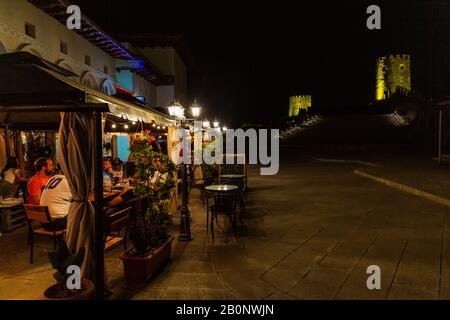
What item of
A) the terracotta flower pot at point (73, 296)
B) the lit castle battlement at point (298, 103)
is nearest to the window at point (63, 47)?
the terracotta flower pot at point (73, 296)

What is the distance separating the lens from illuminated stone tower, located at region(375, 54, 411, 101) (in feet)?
195

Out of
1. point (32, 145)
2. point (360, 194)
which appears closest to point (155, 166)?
point (360, 194)

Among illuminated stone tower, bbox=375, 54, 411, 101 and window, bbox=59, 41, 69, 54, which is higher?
illuminated stone tower, bbox=375, 54, 411, 101

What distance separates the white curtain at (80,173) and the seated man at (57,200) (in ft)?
4.44

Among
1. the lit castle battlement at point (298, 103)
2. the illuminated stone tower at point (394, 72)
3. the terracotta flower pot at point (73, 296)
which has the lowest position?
the terracotta flower pot at point (73, 296)

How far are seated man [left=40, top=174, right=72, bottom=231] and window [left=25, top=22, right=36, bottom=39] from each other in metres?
7.16

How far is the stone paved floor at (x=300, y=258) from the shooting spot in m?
4.29

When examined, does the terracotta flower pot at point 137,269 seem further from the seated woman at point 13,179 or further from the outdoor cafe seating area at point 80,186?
the seated woman at point 13,179

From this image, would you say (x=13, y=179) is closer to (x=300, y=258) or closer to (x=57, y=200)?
(x=57, y=200)

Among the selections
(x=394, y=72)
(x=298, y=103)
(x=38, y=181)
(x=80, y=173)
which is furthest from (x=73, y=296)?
(x=298, y=103)

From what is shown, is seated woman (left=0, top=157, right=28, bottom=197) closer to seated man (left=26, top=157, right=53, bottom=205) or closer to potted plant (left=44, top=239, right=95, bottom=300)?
seated man (left=26, top=157, right=53, bottom=205)

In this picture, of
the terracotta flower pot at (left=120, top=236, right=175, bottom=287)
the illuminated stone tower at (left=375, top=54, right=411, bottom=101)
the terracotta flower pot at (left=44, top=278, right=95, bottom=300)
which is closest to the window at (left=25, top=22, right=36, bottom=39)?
the terracotta flower pot at (left=120, top=236, right=175, bottom=287)

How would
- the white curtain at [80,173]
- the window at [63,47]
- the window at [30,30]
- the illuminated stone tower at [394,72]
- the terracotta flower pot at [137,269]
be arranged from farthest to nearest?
the illuminated stone tower at [394,72], the window at [63,47], the window at [30,30], the terracotta flower pot at [137,269], the white curtain at [80,173]
